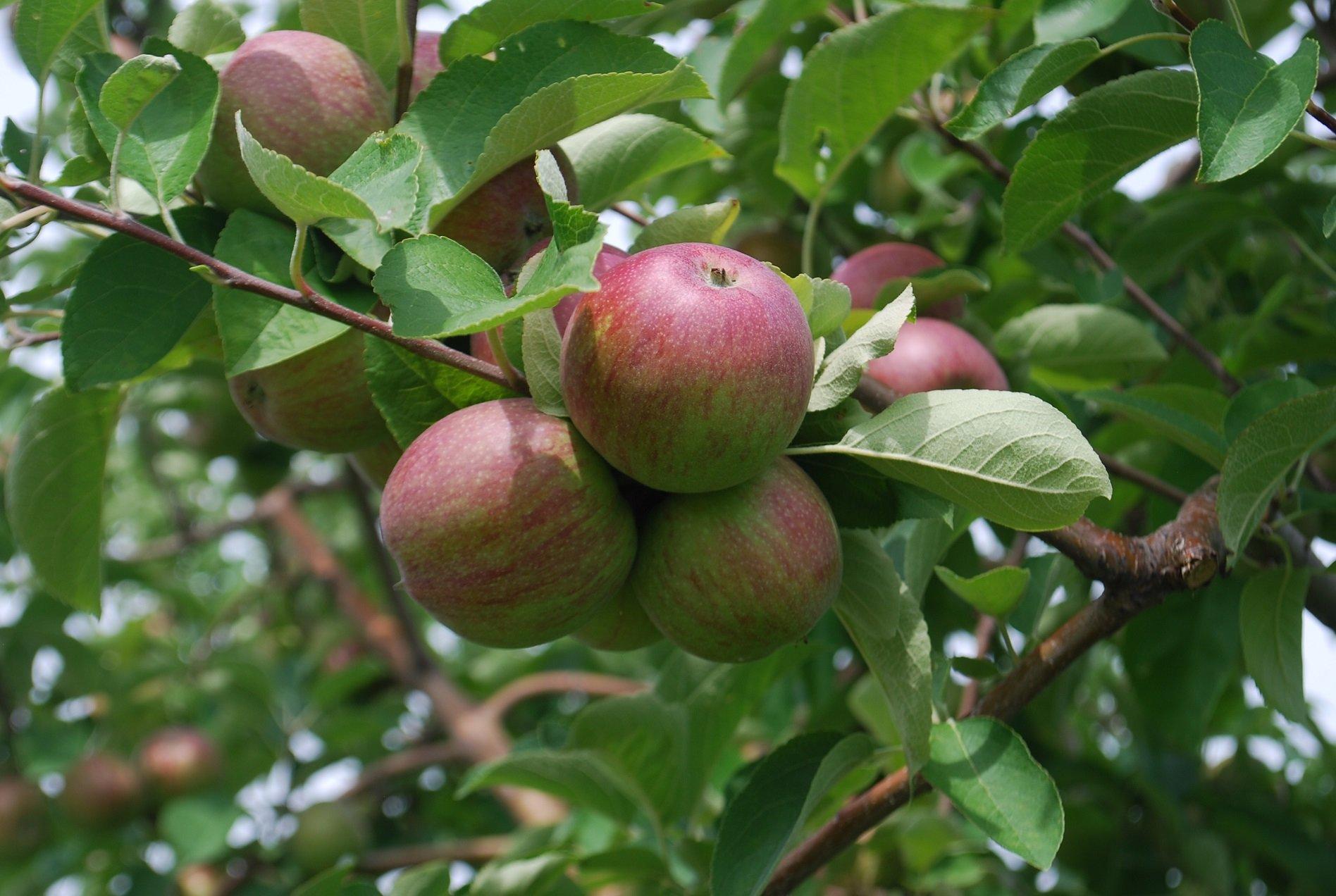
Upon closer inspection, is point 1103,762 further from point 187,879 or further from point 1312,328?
point 187,879

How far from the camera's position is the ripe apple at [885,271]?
1646 millimetres

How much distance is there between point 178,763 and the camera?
3.24 meters

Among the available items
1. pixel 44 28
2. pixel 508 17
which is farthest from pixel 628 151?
pixel 44 28

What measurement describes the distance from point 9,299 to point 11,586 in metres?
3.23

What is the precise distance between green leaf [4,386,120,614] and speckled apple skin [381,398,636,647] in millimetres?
605

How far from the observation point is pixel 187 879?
3.12 metres

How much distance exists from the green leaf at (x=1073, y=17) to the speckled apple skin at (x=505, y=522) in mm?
898

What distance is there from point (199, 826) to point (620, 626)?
6.80ft

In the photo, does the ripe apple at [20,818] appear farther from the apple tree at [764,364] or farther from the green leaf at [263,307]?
the green leaf at [263,307]

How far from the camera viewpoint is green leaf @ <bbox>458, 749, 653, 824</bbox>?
1.62m

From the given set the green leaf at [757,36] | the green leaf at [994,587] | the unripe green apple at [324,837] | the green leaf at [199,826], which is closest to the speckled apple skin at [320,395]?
the green leaf at [994,587]

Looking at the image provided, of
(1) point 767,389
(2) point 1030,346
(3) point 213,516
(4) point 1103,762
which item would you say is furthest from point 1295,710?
(3) point 213,516

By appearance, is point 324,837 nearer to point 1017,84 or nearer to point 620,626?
point 620,626

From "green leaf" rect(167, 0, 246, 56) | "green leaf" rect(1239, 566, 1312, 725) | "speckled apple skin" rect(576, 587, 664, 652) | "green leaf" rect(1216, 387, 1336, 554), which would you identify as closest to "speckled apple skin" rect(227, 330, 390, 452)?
"speckled apple skin" rect(576, 587, 664, 652)
